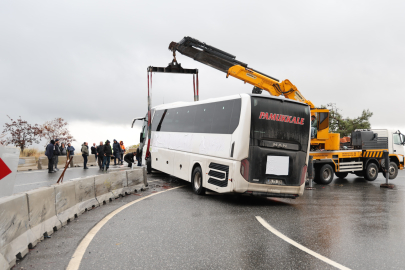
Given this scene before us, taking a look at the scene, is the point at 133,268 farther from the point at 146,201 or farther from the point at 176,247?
the point at 146,201

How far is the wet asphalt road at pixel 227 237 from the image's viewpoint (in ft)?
15.1

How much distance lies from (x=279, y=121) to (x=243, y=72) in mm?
6767

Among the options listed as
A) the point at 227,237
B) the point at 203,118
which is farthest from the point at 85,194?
the point at 203,118

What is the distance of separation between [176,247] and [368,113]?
1905 inches

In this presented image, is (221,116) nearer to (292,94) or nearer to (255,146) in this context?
(255,146)

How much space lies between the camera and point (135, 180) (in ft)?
39.3

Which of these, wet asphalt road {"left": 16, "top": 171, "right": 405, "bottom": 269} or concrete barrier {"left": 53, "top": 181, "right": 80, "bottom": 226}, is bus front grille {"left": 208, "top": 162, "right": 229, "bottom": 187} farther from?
concrete barrier {"left": 53, "top": 181, "right": 80, "bottom": 226}

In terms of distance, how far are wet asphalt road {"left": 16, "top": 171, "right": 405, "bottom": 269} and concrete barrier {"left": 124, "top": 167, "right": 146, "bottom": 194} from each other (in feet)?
4.98

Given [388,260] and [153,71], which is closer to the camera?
[388,260]

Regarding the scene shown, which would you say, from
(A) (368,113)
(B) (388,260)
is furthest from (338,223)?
(A) (368,113)

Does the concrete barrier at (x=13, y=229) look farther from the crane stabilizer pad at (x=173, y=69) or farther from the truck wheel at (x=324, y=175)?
the truck wheel at (x=324, y=175)

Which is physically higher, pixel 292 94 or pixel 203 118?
pixel 292 94

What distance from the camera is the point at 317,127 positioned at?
1644cm

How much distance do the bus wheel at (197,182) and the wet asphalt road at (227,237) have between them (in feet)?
4.48
